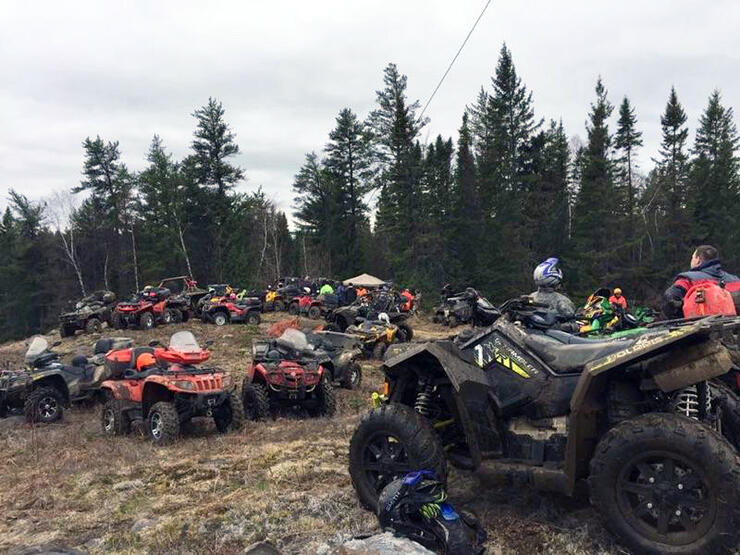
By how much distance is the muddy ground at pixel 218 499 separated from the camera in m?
4.02

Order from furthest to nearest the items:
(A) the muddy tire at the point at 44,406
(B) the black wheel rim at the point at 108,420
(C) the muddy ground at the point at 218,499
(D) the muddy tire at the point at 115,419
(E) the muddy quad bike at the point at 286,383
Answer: (A) the muddy tire at the point at 44,406 → (E) the muddy quad bike at the point at 286,383 → (B) the black wheel rim at the point at 108,420 → (D) the muddy tire at the point at 115,419 → (C) the muddy ground at the point at 218,499

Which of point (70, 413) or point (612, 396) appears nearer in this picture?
point (612, 396)

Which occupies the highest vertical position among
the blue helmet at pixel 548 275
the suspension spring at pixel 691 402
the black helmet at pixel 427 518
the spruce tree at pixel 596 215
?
the spruce tree at pixel 596 215

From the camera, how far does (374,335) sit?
15.9 metres

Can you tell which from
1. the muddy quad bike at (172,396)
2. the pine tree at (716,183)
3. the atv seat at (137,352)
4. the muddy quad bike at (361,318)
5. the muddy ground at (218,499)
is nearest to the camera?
the muddy ground at (218,499)

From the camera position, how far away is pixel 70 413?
10438 mm

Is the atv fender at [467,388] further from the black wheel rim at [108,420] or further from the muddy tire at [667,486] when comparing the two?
the black wheel rim at [108,420]

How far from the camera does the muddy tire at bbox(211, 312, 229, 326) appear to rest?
21.8m

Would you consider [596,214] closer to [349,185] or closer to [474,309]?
[349,185]

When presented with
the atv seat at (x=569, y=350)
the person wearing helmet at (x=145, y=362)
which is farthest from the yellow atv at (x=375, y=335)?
the atv seat at (x=569, y=350)

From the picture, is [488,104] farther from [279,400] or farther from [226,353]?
[279,400]

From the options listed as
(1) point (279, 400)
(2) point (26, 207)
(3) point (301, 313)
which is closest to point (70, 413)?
(1) point (279, 400)

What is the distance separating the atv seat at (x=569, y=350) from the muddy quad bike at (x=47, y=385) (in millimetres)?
8945

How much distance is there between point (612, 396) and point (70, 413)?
32.4 feet
